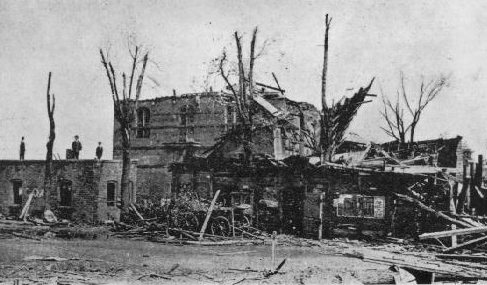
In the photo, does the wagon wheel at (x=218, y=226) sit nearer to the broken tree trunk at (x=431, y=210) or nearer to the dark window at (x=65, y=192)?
the broken tree trunk at (x=431, y=210)

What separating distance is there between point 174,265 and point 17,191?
21.3m

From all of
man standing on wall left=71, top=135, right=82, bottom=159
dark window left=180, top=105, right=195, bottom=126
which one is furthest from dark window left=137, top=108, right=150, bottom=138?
man standing on wall left=71, top=135, right=82, bottom=159

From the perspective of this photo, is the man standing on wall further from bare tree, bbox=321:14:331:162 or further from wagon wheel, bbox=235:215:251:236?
bare tree, bbox=321:14:331:162

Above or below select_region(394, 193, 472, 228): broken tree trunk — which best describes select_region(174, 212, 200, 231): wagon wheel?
below

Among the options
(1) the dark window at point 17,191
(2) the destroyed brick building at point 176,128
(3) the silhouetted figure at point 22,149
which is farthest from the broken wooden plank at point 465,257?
(3) the silhouetted figure at point 22,149

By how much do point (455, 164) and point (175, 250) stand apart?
19.4 metres

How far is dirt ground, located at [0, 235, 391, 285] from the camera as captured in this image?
11117 mm

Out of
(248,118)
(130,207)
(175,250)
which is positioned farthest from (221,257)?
(248,118)

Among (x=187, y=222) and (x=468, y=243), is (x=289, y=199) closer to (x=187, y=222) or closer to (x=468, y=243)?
(x=187, y=222)

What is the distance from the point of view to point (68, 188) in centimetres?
2797

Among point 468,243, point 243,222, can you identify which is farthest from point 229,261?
point 468,243

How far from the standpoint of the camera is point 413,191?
715 inches

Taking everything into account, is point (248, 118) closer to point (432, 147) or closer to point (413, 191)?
point (413, 191)

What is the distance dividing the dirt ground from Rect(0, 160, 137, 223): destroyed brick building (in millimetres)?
10009
